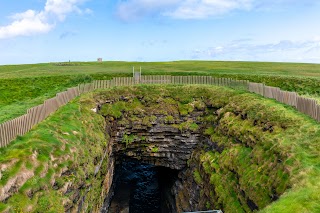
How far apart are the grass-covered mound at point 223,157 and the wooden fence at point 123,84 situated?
658 mm

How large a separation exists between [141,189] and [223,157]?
27.3 meters

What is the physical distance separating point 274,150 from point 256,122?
21.7ft

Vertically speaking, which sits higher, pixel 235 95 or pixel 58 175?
pixel 235 95

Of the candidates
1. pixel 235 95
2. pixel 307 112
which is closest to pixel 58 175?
pixel 307 112

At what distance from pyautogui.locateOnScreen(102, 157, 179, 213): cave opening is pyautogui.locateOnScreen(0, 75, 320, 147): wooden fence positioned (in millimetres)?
11266

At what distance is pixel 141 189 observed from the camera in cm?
5269

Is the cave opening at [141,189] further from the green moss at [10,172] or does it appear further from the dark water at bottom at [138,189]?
the green moss at [10,172]

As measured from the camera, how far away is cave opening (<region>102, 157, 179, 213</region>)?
42.8 meters

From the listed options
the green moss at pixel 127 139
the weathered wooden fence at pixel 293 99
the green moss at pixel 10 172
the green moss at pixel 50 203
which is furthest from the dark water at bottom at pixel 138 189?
the green moss at pixel 10 172

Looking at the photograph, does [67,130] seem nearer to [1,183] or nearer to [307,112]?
[1,183]

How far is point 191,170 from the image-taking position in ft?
121

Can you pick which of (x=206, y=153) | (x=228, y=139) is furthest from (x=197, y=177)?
(x=228, y=139)

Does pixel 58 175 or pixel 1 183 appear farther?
pixel 58 175

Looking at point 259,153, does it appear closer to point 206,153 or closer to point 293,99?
point 293,99
